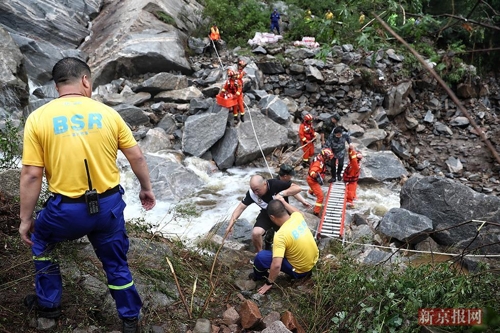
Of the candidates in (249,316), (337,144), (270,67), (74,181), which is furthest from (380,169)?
(74,181)

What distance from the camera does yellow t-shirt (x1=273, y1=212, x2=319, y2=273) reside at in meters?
4.35

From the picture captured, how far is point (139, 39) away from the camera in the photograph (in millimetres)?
14461

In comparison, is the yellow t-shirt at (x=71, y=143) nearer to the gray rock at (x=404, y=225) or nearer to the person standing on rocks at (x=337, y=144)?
the gray rock at (x=404, y=225)

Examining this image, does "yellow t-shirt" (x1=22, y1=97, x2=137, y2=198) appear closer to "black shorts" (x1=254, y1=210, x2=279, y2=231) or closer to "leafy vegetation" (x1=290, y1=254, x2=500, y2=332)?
"leafy vegetation" (x1=290, y1=254, x2=500, y2=332)

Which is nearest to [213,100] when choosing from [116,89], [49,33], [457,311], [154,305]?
[116,89]

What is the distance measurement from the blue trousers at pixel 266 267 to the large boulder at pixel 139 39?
1076 cm

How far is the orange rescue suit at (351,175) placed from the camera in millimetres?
8282

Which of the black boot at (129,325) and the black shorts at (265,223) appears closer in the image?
the black boot at (129,325)

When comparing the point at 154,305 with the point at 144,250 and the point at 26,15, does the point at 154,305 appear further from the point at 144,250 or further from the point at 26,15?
the point at 26,15

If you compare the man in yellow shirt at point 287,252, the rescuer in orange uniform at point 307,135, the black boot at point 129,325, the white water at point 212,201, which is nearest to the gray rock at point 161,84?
the white water at point 212,201

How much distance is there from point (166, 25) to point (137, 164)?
45.2 ft

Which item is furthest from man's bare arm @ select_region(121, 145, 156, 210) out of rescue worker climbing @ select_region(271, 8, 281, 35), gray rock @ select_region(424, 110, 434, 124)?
rescue worker climbing @ select_region(271, 8, 281, 35)

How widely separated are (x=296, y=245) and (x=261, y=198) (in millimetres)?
1358

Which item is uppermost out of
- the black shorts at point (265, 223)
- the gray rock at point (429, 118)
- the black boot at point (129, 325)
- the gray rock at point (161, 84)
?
the black boot at point (129, 325)
